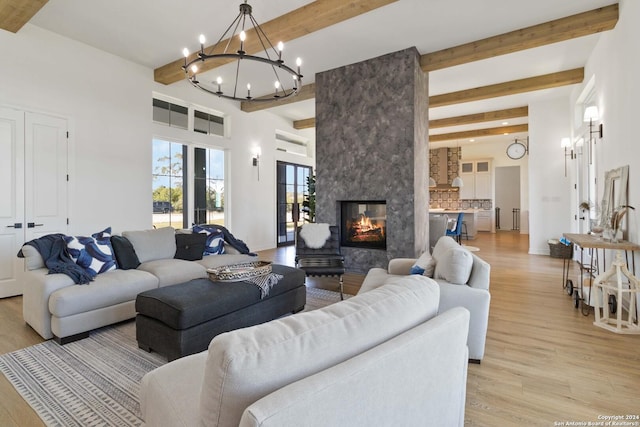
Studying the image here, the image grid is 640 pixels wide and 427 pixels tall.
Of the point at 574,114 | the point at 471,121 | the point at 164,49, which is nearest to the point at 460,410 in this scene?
the point at 164,49

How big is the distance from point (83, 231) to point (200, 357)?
4306 mm

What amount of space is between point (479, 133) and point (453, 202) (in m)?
2.96

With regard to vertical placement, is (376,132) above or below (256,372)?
above

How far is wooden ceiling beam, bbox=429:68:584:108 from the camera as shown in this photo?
5684 mm

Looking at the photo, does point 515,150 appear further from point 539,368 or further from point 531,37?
point 539,368

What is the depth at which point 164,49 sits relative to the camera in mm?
4848

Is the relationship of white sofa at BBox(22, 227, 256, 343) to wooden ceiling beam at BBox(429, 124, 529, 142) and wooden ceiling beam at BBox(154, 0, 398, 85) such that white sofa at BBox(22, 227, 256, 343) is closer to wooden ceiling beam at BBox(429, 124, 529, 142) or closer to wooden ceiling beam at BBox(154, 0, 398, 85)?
wooden ceiling beam at BBox(154, 0, 398, 85)

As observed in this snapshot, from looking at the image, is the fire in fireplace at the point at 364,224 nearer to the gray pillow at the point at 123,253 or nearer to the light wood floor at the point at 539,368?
the light wood floor at the point at 539,368

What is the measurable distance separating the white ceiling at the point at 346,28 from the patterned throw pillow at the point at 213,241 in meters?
2.62

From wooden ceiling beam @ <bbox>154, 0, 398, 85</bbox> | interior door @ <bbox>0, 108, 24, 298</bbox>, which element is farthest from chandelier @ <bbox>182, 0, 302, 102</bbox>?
interior door @ <bbox>0, 108, 24, 298</bbox>

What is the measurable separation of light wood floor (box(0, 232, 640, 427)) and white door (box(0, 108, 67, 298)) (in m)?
0.57

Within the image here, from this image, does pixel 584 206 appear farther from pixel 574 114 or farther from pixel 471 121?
pixel 471 121

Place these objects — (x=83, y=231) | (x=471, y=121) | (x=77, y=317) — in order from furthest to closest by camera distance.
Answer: (x=471, y=121) < (x=83, y=231) < (x=77, y=317)

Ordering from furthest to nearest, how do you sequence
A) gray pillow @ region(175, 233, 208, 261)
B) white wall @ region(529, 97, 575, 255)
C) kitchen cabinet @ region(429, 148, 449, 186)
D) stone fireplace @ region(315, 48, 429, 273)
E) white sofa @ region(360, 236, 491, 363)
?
kitchen cabinet @ region(429, 148, 449, 186)
white wall @ region(529, 97, 575, 255)
stone fireplace @ region(315, 48, 429, 273)
gray pillow @ region(175, 233, 208, 261)
white sofa @ region(360, 236, 491, 363)
